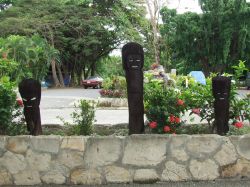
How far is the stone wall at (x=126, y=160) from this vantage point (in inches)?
230

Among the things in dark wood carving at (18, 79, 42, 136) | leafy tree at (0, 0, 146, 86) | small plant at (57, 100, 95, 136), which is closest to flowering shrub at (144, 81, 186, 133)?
small plant at (57, 100, 95, 136)

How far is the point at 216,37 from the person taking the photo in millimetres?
43156

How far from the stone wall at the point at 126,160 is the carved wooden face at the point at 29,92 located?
69 centimetres

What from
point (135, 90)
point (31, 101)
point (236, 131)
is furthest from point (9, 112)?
point (236, 131)

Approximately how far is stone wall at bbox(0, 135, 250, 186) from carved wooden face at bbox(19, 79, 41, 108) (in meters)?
0.69

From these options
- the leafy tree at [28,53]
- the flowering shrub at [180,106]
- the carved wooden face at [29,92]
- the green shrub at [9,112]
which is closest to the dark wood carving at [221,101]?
the flowering shrub at [180,106]

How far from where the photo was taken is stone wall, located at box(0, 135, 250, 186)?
5.85 metres

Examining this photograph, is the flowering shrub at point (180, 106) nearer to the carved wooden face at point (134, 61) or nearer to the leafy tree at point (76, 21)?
the carved wooden face at point (134, 61)

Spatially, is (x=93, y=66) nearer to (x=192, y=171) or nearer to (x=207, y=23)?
(x=207, y=23)

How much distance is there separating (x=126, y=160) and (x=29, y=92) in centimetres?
177

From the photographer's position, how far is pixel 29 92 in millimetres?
6410

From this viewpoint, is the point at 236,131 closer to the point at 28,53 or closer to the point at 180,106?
the point at 180,106

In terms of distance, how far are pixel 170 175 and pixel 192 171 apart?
0.98 feet

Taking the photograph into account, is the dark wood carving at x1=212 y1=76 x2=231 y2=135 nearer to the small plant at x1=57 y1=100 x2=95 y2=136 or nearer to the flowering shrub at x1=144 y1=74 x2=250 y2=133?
the flowering shrub at x1=144 y1=74 x2=250 y2=133
